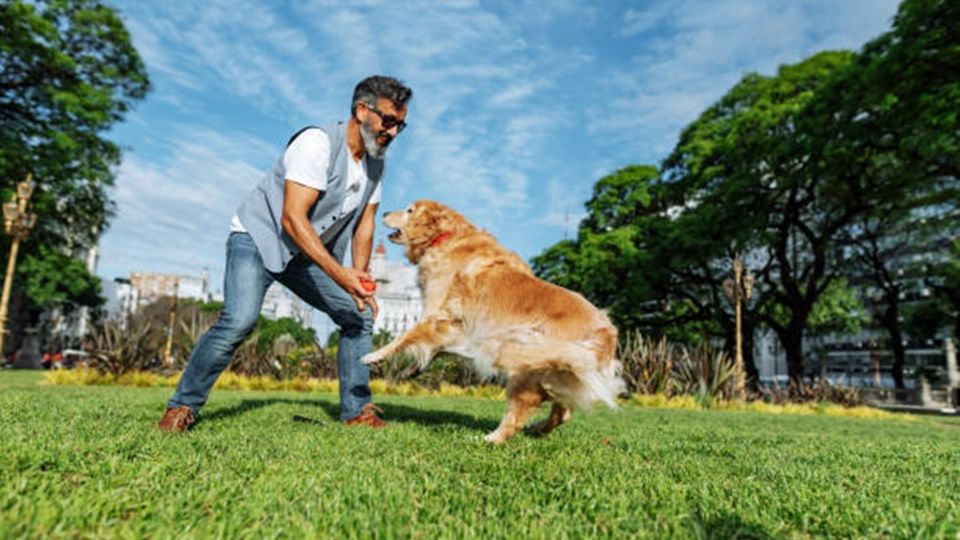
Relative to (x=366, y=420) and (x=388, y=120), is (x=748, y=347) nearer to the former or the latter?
(x=366, y=420)

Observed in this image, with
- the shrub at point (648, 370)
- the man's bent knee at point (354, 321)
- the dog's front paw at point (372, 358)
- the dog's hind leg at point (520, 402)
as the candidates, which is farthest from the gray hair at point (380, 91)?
the shrub at point (648, 370)

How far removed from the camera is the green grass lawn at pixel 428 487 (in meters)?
1.81

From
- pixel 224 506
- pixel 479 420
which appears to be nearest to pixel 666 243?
pixel 479 420

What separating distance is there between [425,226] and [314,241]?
122 cm

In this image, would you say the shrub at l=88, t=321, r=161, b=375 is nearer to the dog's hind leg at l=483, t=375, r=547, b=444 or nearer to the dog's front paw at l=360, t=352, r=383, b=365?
the dog's front paw at l=360, t=352, r=383, b=365

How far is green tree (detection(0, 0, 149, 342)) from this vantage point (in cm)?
2067

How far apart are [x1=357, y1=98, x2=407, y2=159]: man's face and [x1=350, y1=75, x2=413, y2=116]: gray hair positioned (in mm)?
35

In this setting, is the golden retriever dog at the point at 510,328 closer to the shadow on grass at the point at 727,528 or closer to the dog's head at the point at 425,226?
the dog's head at the point at 425,226

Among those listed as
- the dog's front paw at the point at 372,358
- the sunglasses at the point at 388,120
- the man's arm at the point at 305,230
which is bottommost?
the dog's front paw at the point at 372,358

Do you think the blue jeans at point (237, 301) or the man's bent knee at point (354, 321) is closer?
the blue jeans at point (237, 301)

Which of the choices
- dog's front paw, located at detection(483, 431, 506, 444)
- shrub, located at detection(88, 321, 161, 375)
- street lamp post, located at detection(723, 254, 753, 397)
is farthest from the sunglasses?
street lamp post, located at detection(723, 254, 753, 397)

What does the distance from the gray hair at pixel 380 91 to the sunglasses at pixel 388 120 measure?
4 cm

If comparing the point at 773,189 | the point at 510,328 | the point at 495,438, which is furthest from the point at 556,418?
the point at 773,189

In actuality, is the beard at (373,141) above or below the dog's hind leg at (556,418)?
above
